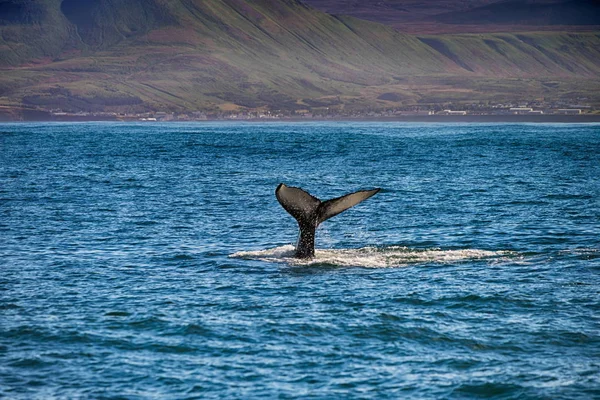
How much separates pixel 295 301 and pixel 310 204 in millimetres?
3500

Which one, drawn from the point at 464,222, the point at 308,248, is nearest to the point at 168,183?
the point at 464,222

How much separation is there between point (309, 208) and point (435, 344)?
21.2 feet

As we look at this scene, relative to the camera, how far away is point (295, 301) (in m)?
17.7

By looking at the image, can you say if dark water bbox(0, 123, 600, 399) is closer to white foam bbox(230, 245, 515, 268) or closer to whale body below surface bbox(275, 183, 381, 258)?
white foam bbox(230, 245, 515, 268)

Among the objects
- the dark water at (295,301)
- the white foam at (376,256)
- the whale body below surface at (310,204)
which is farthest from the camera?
the white foam at (376,256)

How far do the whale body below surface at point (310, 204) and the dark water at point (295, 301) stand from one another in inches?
48.0

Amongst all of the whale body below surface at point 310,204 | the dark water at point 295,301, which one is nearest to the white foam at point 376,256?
the dark water at point 295,301

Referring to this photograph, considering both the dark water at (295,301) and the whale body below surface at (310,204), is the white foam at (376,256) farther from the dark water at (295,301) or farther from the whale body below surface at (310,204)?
the whale body below surface at (310,204)

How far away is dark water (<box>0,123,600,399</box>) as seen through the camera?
13.3 meters

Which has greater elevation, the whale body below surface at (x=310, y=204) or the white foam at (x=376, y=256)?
the whale body below surface at (x=310, y=204)

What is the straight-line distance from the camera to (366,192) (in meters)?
19.7

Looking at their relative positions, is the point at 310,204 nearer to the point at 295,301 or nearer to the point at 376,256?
the point at 376,256

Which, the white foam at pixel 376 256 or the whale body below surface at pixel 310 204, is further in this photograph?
the white foam at pixel 376 256

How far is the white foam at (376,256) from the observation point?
21906 mm
